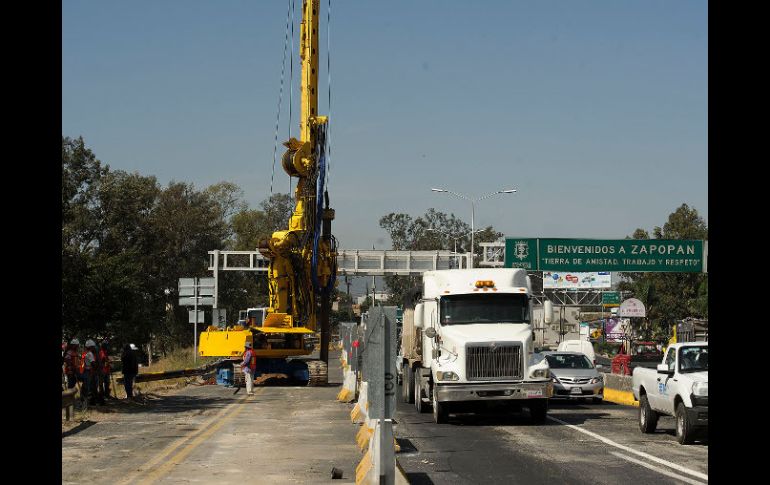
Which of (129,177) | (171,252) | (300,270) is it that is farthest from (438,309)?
(171,252)

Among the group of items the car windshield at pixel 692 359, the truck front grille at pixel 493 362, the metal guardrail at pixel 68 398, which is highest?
the car windshield at pixel 692 359

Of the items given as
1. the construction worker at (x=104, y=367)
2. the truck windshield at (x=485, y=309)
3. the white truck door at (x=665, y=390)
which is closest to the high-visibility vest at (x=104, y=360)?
the construction worker at (x=104, y=367)

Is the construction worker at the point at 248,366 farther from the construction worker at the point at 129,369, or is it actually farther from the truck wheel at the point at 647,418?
the truck wheel at the point at 647,418

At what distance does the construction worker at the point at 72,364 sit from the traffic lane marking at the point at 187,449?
3.72 metres

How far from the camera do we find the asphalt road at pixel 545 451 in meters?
15.2

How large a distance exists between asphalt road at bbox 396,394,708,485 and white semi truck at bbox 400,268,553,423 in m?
0.69

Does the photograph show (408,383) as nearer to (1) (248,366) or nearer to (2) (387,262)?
(1) (248,366)

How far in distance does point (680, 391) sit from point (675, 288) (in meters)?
70.6

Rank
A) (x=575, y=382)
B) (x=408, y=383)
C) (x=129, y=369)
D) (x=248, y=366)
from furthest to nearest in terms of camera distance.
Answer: (x=248, y=366) → (x=575, y=382) → (x=408, y=383) → (x=129, y=369)

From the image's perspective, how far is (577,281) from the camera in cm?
13200

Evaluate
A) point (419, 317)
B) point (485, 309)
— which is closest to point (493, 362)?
point (485, 309)

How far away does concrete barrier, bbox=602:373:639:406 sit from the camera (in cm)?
3425
